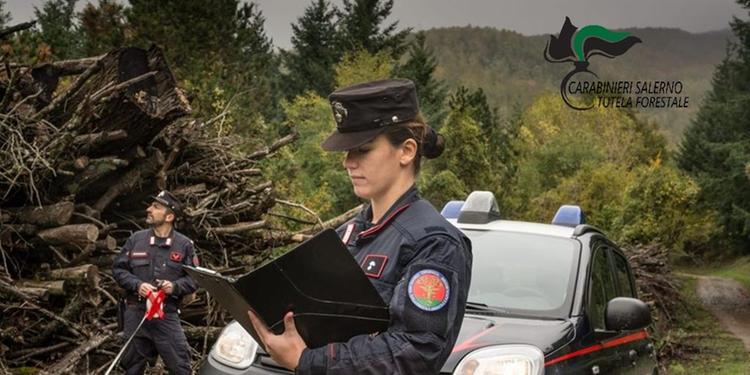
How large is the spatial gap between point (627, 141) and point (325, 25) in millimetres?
21337

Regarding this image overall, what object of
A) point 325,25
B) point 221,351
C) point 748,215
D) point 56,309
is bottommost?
point 748,215

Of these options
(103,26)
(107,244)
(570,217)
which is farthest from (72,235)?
(103,26)

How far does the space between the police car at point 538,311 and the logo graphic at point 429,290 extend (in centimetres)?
155

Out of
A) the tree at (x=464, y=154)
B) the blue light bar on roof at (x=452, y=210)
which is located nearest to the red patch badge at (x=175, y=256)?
the blue light bar on roof at (x=452, y=210)

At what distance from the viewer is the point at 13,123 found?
6.82 meters

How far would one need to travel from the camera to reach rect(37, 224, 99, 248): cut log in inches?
266

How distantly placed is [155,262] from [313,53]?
145ft

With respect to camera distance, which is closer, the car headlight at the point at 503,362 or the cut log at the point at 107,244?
the car headlight at the point at 503,362

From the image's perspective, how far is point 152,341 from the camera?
6742 millimetres

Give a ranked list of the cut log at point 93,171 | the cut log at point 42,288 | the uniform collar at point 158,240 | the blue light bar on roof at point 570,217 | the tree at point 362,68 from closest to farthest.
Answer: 1. the blue light bar on roof at point 570,217
2. the cut log at point 42,288
3. the uniform collar at point 158,240
4. the cut log at point 93,171
5. the tree at point 362,68

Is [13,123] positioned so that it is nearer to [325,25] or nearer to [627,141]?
[325,25]

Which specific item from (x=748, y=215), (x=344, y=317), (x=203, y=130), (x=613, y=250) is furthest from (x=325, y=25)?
(x=344, y=317)

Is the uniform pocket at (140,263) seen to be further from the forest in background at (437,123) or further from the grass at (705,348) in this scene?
the grass at (705,348)

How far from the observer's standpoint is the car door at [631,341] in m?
4.86
